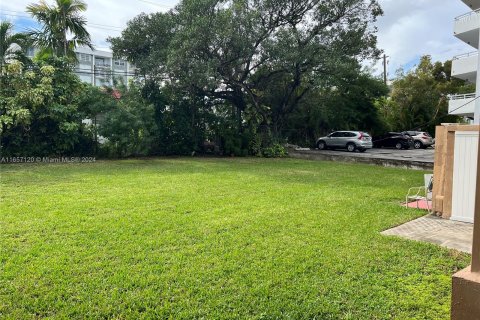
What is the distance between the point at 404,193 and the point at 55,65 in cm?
1349

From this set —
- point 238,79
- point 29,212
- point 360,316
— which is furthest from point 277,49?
point 360,316

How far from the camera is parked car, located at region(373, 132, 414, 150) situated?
24484 mm

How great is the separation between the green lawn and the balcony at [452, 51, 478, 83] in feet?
47.1

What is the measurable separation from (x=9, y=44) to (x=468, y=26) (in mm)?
20908

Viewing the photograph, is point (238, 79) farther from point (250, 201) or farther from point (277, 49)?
point (250, 201)

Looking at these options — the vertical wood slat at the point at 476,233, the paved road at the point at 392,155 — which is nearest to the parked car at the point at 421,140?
the paved road at the point at 392,155

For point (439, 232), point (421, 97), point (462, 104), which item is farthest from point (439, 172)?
point (421, 97)

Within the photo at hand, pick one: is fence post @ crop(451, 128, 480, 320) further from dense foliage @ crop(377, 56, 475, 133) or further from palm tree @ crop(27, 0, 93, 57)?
dense foliage @ crop(377, 56, 475, 133)

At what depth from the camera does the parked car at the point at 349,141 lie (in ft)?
69.3

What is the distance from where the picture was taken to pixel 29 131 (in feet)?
42.2

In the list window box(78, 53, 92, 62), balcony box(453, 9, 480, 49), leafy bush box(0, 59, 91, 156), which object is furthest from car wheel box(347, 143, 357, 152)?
window box(78, 53, 92, 62)

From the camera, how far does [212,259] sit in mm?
3619

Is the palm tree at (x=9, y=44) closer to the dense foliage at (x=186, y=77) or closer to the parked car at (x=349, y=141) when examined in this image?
the dense foliage at (x=186, y=77)

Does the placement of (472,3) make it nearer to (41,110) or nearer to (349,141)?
(349,141)
